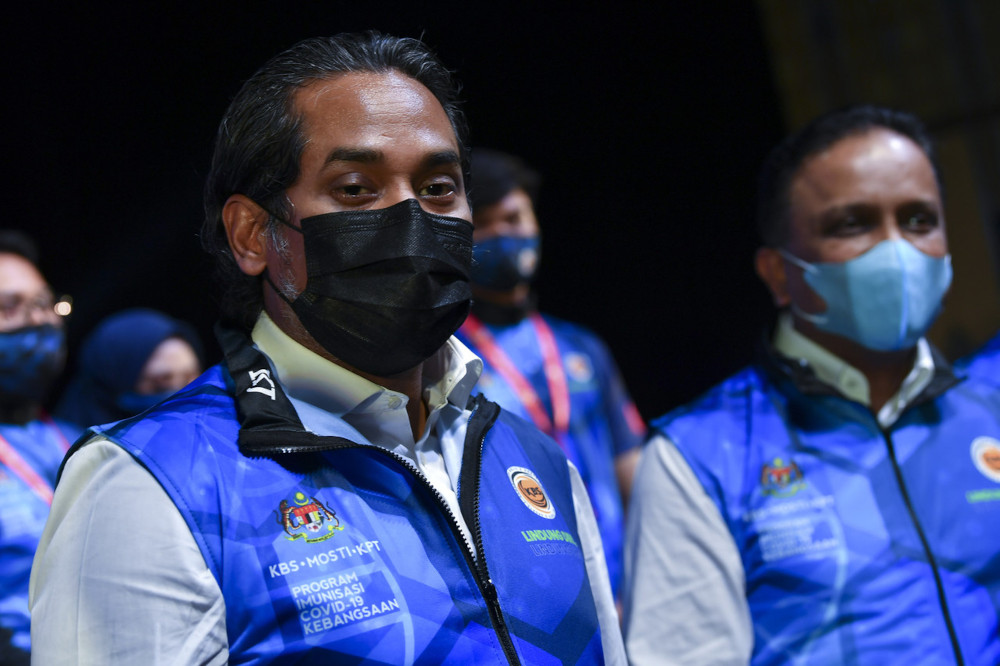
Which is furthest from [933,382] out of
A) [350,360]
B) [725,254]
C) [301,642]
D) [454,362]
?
[725,254]

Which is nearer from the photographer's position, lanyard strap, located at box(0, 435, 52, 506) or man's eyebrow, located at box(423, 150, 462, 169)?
man's eyebrow, located at box(423, 150, 462, 169)

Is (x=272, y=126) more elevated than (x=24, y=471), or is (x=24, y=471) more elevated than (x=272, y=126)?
(x=272, y=126)

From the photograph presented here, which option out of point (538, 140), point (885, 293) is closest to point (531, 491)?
point (885, 293)

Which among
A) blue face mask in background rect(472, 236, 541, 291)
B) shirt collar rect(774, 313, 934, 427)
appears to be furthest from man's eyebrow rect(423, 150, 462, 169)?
blue face mask in background rect(472, 236, 541, 291)

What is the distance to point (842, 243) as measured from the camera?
227 centimetres

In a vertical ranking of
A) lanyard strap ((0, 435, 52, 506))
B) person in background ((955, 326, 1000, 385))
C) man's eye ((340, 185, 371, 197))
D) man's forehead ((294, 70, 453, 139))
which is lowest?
person in background ((955, 326, 1000, 385))

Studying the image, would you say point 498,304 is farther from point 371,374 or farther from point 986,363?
point 371,374

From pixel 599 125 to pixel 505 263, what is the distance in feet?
7.32

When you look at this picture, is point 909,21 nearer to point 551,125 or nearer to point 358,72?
point 551,125

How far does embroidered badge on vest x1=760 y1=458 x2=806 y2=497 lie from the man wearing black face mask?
53cm

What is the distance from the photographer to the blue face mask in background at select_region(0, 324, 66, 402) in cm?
307

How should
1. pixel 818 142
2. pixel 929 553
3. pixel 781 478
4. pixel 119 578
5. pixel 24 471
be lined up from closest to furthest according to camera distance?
pixel 119 578 < pixel 929 553 < pixel 781 478 < pixel 818 142 < pixel 24 471

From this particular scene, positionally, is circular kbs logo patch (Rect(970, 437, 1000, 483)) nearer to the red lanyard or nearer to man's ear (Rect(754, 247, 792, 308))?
man's ear (Rect(754, 247, 792, 308))

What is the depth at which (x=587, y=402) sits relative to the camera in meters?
3.69
